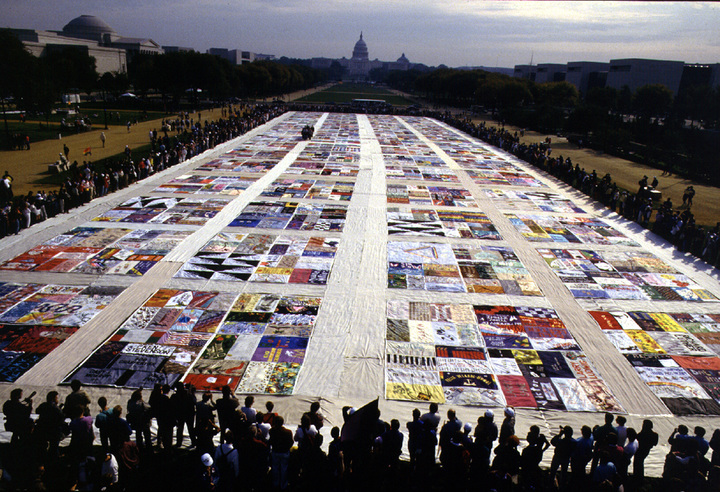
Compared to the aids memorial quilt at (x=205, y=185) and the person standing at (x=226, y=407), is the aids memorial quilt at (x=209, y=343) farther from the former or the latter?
the aids memorial quilt at (x=205, y=185)

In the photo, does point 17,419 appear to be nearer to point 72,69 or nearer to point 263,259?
point 263,259

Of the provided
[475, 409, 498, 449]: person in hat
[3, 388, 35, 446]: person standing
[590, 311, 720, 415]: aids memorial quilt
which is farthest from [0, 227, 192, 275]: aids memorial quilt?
[590, 311, 720, 415]: aids memorial quilt

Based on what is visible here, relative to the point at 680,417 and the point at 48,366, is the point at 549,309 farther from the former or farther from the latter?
the point at 48,366

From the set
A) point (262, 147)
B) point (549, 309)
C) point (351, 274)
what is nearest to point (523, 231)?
point (549, 309)

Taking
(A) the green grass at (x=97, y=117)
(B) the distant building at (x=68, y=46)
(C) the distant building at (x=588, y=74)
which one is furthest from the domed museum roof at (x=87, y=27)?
(C) the distant building at (x=588, y=74)

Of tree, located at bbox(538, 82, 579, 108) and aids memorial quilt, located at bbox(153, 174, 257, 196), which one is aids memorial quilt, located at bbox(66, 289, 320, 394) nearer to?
aids memorial quilt, located at bbox(153, 174, 257, 196)
